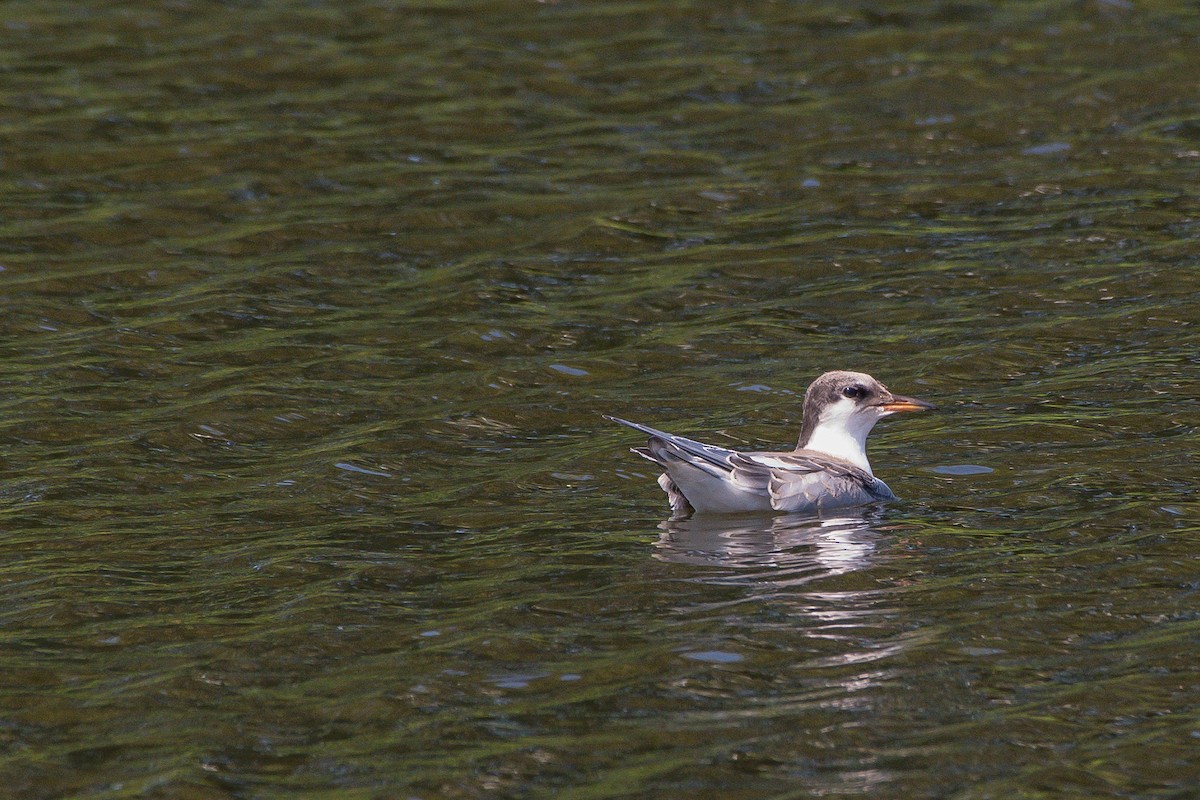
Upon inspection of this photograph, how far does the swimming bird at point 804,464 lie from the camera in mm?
11375

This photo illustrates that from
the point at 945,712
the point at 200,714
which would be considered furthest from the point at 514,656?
the point at 945,712

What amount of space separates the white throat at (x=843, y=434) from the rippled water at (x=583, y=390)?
0.32 m

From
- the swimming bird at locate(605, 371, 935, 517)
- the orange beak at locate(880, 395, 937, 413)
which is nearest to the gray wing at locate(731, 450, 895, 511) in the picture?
the swimming bird at locate(605, 371, 935, 517)

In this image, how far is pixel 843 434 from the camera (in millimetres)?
12570

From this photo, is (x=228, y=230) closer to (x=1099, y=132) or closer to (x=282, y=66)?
(x=282, y=66)

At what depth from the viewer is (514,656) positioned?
9.16 metres

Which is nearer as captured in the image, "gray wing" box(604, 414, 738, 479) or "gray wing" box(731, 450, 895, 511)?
"gray wing" box(604, 414, 738, 479)

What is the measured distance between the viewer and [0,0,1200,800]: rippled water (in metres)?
8.43

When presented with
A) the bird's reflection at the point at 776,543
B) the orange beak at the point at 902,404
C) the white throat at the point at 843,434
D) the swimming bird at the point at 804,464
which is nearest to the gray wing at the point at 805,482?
the swimming bird at the point at 804,464

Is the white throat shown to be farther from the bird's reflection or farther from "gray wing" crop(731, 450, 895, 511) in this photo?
the bird's reflection

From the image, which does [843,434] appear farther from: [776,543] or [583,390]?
[583,390]

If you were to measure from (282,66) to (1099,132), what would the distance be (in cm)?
923

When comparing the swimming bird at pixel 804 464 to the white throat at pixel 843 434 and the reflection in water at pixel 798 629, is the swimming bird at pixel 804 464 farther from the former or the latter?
the reflection in water at pixel 798 629

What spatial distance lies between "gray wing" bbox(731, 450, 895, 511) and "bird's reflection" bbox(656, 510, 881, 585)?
12 cm
